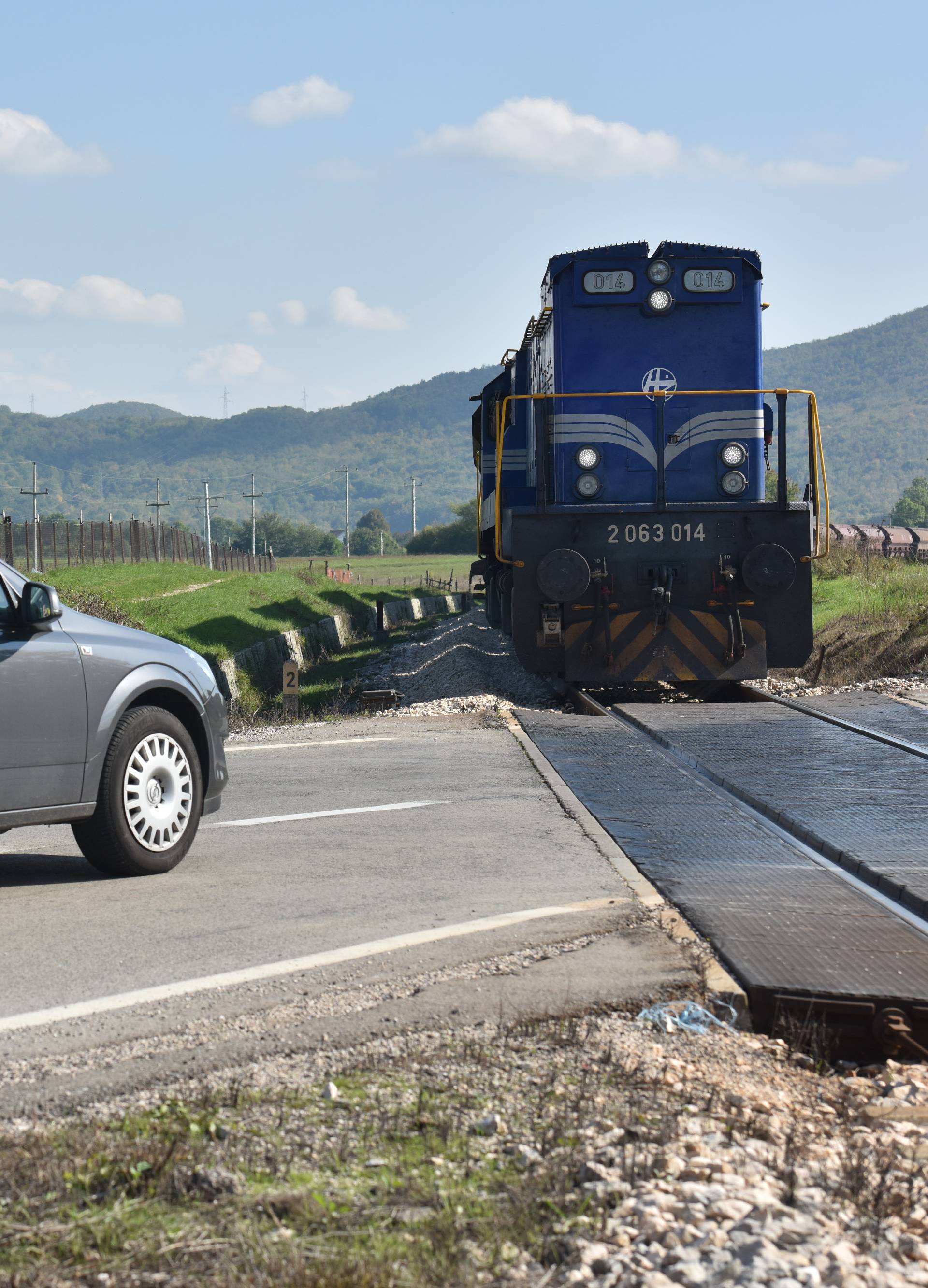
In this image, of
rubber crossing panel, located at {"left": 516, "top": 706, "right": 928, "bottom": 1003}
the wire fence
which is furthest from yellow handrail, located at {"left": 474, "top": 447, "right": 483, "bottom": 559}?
the wire fence

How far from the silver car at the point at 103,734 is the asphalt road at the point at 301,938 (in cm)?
28

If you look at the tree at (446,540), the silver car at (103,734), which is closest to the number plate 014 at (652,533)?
the silver car at (103,734)

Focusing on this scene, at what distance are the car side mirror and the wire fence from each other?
28963 millimetres

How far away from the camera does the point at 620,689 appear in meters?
18.8

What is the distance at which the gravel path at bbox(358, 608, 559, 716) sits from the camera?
53.2 ft

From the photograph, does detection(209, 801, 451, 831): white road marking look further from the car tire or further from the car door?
the car door

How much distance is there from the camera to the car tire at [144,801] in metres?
6.80

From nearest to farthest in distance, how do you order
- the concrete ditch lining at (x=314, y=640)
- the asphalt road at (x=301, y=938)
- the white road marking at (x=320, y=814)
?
the asphalt road at (x=301, y=938) → the white road marking at (x=320, y=814) → the concrete ditch lining at (x=314, y=640)

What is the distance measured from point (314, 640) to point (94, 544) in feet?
37.9

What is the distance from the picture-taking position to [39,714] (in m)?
6.43

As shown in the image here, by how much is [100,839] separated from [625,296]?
37.1 ft

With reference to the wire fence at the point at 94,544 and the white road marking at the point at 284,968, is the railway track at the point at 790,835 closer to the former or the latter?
the white road marking at the point at 284,968

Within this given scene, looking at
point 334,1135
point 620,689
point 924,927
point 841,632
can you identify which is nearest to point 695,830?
point 924,927

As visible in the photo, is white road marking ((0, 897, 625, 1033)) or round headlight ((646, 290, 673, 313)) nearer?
white road marking ((0, 897, 625, 1033))
